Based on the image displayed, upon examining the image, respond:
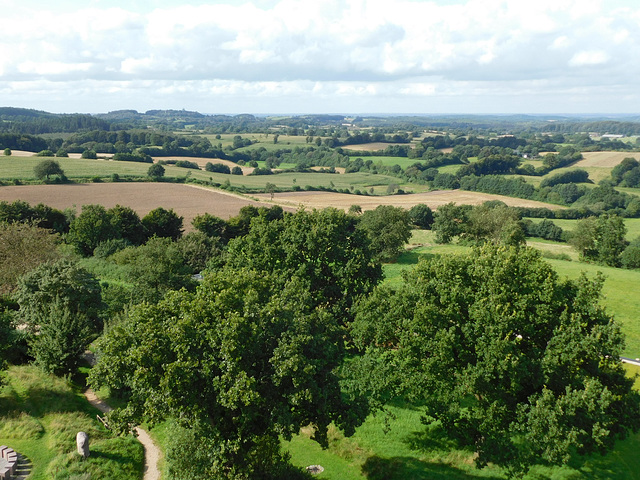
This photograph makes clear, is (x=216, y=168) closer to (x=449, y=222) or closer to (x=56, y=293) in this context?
(x=449, y=222)

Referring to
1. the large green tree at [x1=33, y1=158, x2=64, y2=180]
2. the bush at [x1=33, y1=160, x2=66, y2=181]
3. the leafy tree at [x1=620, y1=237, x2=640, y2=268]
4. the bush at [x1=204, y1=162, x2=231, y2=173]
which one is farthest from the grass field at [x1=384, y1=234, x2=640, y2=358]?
the large green tree at [x1=33, y1=158, x2=64, y2=180]

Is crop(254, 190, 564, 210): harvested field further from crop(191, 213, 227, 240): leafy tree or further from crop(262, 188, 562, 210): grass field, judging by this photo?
crop(191, 213, 227, 240): leafy tree

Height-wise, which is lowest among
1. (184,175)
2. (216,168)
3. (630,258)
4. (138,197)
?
(630,258)

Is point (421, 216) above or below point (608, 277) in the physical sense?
above

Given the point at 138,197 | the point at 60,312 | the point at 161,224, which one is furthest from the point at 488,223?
the point at 138,197

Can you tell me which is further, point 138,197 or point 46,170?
point 46,170

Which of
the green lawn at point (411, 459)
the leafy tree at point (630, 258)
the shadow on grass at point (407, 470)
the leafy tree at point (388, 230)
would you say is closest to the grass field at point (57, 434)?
the green lawn at point (411, 459)

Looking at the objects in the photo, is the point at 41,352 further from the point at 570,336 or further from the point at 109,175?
the point at 109,175
